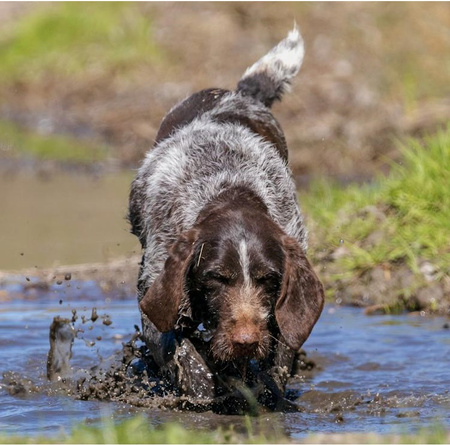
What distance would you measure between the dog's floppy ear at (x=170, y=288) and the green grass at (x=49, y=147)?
9477 mm

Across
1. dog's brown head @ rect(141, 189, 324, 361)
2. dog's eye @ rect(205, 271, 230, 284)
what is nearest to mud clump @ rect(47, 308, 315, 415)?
dog's brown head @ rect(141, 189, 324, 361)

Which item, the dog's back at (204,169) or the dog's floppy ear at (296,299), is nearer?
the dog's floppy ear at (296,299)

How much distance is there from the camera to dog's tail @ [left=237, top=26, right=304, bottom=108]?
7.11 m

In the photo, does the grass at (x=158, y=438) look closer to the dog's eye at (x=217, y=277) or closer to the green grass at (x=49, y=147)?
the dog's eye at (x=217, y=277)

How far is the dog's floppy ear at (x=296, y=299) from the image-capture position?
489 centimetres

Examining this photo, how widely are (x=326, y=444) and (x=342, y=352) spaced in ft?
8.99

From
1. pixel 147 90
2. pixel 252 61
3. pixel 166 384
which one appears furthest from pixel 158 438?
pixel 252 61

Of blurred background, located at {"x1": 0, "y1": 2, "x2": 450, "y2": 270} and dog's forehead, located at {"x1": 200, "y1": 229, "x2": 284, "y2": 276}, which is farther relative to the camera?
blurred background, located at {"x1": 0, "y1": 2, "x2": 450, "y2": 270}

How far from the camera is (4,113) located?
1830 cm

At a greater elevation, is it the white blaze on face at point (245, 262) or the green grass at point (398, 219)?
the green grass at point (398, 219)

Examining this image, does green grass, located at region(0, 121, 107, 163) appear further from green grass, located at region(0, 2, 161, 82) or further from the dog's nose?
the dog's nose

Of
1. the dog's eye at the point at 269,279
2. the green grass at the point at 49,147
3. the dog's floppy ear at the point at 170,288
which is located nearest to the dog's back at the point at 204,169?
the dog's floppy ear at the point at 170,288

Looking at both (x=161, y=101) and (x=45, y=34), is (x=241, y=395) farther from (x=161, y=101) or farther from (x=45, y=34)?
(x=45, y=34)

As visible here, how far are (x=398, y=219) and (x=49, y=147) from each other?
805 cm
